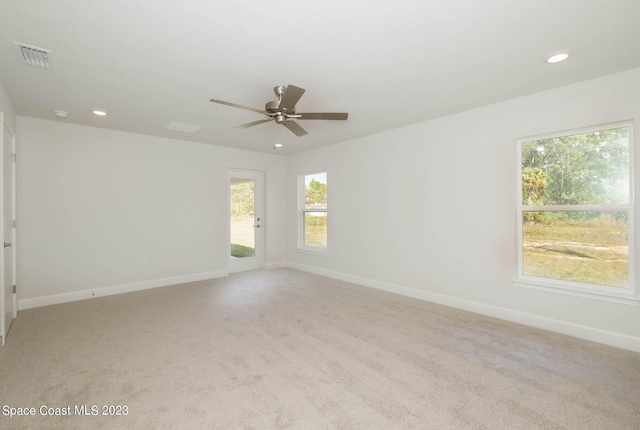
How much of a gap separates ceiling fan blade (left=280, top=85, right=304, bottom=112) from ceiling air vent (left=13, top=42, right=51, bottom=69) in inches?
73.2

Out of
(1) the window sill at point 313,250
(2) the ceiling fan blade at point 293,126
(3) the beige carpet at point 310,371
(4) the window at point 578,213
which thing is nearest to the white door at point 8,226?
(3) the beige carpet at point 310,371

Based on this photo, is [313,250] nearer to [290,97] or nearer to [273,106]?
[273,106]

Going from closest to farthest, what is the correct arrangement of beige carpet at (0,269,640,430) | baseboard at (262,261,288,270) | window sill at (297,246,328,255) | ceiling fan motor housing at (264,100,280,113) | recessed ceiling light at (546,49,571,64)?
beige carpet at (0,269,640,430) → recessed ceiling light at (546,49,571,64) → ceiling fan motor housing at (264,100,280,113) → window sill at (297,246,328,255) → baseboard at (262,261,288,270)

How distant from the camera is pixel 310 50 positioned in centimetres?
Answer: 231

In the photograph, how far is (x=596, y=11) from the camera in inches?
74.2

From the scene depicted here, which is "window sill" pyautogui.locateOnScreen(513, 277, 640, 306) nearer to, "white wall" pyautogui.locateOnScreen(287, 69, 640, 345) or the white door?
"white wall" pyautogui.locateOnScreen(287, 69, 640, 345)

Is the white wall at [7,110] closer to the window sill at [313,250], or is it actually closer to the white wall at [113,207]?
the white wall at [113,207]

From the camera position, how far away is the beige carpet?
6.01ft

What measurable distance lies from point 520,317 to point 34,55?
525 cm

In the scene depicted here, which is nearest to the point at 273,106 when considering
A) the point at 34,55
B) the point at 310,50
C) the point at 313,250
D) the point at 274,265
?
the point at 310,50

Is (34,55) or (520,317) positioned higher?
(34,55)

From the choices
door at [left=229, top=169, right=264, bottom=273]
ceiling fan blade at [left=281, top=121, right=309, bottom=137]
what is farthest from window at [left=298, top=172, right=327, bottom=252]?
ceiling fan blade at [left=281, top=121, right=309, bottom=137]

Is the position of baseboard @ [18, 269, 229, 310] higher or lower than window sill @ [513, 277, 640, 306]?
lower

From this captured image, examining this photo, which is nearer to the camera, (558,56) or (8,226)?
(558,56)
